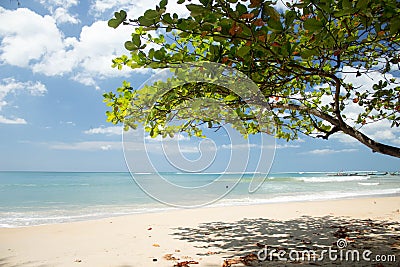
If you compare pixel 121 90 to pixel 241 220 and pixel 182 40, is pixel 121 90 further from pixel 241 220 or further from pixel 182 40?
pixel 241 220

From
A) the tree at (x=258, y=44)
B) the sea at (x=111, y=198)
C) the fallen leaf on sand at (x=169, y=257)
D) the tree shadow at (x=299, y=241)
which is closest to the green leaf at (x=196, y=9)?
the tree at (x=258, y=44)

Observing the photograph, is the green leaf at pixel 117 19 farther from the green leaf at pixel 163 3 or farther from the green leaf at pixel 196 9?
the green leaf at pixel 196 9

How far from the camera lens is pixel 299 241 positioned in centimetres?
499

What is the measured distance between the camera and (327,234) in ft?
18.3

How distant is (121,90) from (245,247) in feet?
9.60

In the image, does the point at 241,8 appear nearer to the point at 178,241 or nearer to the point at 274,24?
the point at 274,24

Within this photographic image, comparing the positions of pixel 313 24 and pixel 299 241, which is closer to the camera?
pixel 313 24

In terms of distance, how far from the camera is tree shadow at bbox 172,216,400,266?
3.89 m

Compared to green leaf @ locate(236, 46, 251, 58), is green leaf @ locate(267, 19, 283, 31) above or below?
above

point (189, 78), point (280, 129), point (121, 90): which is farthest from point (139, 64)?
point (280, 129)

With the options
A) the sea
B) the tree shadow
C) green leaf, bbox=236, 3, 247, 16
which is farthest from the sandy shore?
green leaf, bbox=236, 3, 247, 16

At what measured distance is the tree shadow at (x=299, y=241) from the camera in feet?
12.8

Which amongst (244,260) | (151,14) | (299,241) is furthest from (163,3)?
(299,241)

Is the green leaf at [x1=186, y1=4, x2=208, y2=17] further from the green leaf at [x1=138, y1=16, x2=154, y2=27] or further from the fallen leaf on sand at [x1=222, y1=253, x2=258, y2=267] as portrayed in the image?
the fallen leaf on sand at [x1=222, y1=253, x2=258, y2=267]
